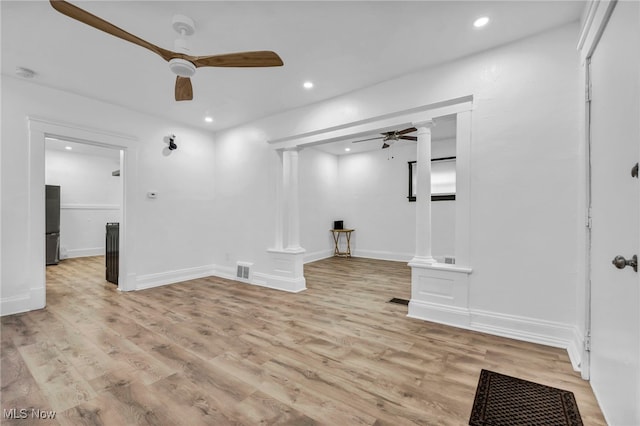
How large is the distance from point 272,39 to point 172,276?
395 cm

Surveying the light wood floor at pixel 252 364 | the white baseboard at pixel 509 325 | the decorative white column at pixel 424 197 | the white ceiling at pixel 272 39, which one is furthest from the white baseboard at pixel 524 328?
the white ceiling at pixel 272 39

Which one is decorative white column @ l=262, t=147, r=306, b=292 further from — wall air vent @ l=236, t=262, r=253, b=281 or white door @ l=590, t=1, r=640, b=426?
white door @ l=590, t=1, r=640, b=426

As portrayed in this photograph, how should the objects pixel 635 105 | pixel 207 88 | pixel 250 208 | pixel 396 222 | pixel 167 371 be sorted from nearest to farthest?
pixel 635 105 → pixel 167 371 → pixel 207 88 → pixel 250 208 → pixel 396 222

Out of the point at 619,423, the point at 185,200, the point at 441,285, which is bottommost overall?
the point at 619,423

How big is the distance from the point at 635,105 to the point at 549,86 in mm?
1444

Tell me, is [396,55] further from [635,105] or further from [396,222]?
[396,222]

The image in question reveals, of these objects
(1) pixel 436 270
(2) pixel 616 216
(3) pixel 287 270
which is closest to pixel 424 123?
(1) pixel 436 270

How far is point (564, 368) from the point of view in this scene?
2.06 m

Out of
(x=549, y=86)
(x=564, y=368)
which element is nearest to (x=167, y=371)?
(x=564, y=368)

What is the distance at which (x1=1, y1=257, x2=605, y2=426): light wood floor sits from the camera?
1.63 metres

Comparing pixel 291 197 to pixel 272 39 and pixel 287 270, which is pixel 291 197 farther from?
pixel 272 39

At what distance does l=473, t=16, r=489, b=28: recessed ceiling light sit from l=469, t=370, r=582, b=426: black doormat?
2.76m

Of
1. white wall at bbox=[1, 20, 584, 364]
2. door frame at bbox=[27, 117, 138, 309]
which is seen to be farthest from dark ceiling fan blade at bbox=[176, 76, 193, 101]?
door frame at bbox=[27, 117, 138, 309]

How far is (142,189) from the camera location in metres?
4.35
